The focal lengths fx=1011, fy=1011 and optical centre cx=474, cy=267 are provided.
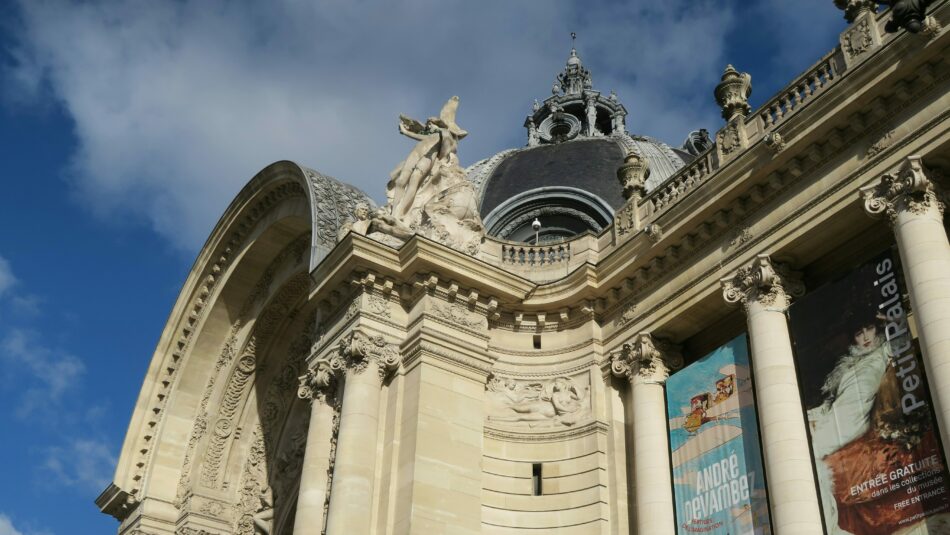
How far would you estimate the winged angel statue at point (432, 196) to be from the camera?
18203 mm

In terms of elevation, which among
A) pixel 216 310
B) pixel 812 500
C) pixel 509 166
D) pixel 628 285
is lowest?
pixel 812 500

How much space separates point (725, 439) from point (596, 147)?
1783cm

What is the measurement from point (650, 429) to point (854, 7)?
7080 mm

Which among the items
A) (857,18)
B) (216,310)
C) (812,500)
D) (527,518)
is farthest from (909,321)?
(216,310)

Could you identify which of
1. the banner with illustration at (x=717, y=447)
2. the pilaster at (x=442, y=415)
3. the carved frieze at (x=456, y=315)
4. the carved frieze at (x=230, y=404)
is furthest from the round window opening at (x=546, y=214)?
the banner with illustration at (x=717, y=447)

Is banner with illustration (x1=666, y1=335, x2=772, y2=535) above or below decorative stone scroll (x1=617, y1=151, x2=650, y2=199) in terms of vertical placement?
below

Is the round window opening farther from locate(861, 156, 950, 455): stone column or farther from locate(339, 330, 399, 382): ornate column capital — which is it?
locate(861, 156, 950, 455): stone column

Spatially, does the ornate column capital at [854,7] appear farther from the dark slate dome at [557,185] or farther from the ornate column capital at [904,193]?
the dark slate dome at [557,185]

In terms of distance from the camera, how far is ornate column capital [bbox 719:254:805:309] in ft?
48.0

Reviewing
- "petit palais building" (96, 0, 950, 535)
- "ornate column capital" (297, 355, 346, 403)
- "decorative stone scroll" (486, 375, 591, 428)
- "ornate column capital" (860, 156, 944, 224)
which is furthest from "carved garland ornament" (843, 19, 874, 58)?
"ornate column capital" (297, 355, 346, 403)

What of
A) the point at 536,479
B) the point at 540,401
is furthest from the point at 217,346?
the point at 536,479

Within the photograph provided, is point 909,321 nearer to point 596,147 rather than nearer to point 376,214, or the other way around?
point 376,214

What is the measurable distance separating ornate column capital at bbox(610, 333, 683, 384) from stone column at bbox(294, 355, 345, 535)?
4.78 meters

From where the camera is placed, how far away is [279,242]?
950 inches
